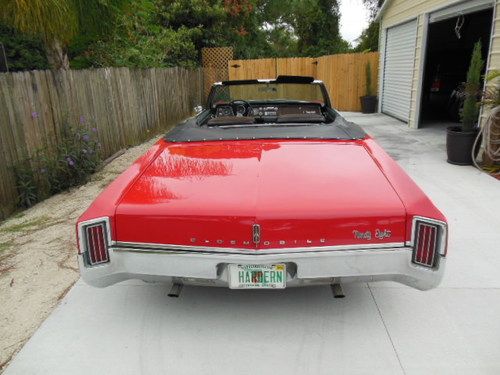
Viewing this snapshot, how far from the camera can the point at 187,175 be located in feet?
8.84

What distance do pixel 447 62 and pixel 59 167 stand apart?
561 inches

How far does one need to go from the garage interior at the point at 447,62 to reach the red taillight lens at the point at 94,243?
11.2 m

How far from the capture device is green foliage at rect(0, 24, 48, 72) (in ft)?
33.9

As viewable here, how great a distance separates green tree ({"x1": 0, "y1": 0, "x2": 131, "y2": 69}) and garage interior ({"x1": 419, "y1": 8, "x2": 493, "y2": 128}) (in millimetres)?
8871

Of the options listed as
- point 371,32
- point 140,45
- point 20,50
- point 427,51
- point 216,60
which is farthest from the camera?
point 371,32

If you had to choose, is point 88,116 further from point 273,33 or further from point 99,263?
point 273,33

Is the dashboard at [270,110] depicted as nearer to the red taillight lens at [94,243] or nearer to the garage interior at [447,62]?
the red taillight lens at [94,243]

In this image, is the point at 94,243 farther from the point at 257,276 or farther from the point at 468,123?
the point at 468,123

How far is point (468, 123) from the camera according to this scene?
252 inches

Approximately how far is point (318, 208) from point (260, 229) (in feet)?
1.08

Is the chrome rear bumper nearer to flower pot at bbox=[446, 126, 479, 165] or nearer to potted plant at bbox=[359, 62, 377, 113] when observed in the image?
flower pot at bbox=[446, 126, 479, 165]

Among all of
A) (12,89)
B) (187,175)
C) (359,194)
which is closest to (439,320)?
(359,194)

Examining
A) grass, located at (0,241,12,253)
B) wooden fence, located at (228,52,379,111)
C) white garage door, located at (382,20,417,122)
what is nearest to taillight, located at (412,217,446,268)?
grass, located at (0,241,12,253)

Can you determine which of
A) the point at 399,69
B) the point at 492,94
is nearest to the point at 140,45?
the point at 399,69
